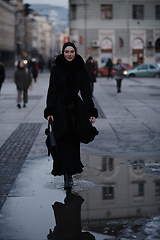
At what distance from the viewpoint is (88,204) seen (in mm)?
5387

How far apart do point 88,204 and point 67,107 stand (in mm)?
1228

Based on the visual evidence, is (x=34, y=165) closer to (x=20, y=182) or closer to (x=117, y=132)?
(x=20, y=182)

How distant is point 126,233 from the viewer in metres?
4.38

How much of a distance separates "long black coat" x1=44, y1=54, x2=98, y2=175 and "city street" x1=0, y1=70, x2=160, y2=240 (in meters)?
0.41

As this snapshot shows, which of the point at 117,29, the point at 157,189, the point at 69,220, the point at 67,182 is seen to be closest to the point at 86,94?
the point at 67,182

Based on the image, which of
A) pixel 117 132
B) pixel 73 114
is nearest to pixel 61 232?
pixel 73 114

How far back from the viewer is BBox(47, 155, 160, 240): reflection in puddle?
4539 mm

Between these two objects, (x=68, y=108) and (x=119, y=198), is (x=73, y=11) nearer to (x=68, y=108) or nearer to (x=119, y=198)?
(x=68, y=108)

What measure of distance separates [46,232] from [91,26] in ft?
167

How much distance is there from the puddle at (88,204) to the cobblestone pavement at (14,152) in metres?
0.12

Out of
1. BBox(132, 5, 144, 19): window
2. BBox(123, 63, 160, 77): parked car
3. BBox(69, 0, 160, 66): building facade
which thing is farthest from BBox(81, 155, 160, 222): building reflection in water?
BBox(132, 5, 144, 19): window

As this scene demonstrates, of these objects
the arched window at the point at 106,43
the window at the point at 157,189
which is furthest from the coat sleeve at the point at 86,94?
the arched window at the point at 106,43

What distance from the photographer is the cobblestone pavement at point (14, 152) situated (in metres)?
6.41

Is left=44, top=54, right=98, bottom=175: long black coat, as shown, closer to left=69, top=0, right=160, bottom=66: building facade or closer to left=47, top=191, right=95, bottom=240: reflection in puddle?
left=47, top=191, right=95, bottom=240: reflection in puddle
